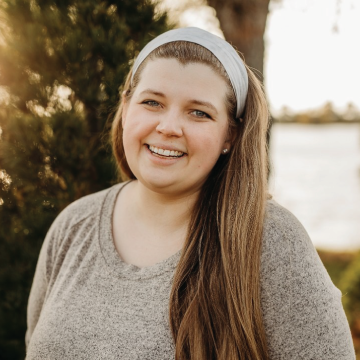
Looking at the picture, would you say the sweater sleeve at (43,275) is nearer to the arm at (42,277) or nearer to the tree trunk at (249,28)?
the arm at (42,277)

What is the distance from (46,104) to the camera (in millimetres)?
2543

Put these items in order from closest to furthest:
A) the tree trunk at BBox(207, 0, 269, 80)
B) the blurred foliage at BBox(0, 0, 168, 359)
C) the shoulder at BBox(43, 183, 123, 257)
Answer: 1. the shoulder at BBox(43, 183, 123, 257)
2. the blurred foliage at BBox(0, 0, 168, 359)
3. the tree trunk at BBox(207, 0, 269, 80)

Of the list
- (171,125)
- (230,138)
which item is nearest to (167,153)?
(171,125)

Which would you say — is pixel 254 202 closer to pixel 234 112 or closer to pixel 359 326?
pixel 234 112

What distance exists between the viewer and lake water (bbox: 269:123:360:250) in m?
11.9

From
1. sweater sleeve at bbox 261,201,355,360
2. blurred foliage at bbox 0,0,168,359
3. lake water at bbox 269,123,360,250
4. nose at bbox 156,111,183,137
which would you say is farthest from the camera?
lake water at bbox 269,123,360,250

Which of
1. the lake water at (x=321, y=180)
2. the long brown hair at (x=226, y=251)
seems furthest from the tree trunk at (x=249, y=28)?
the long brown hair at (x=226, y=251)

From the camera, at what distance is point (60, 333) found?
1.90 metres

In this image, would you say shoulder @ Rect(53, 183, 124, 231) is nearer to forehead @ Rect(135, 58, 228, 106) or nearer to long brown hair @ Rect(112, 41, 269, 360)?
long brown hair @ Rect(112, 41, 269, 360)

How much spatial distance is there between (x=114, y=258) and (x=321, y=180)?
2116 centimetres

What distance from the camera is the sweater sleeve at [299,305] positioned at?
1630mm

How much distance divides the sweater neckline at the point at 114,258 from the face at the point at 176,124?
0.33m

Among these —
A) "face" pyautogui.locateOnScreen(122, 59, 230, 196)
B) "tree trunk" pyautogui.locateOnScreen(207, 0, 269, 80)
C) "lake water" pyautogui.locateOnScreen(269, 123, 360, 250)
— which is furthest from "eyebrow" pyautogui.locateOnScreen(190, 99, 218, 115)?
"tree trunk" pyautogui.locateOnScreen(207, 0, 269, 80)

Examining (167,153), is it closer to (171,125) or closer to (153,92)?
(171,125)
